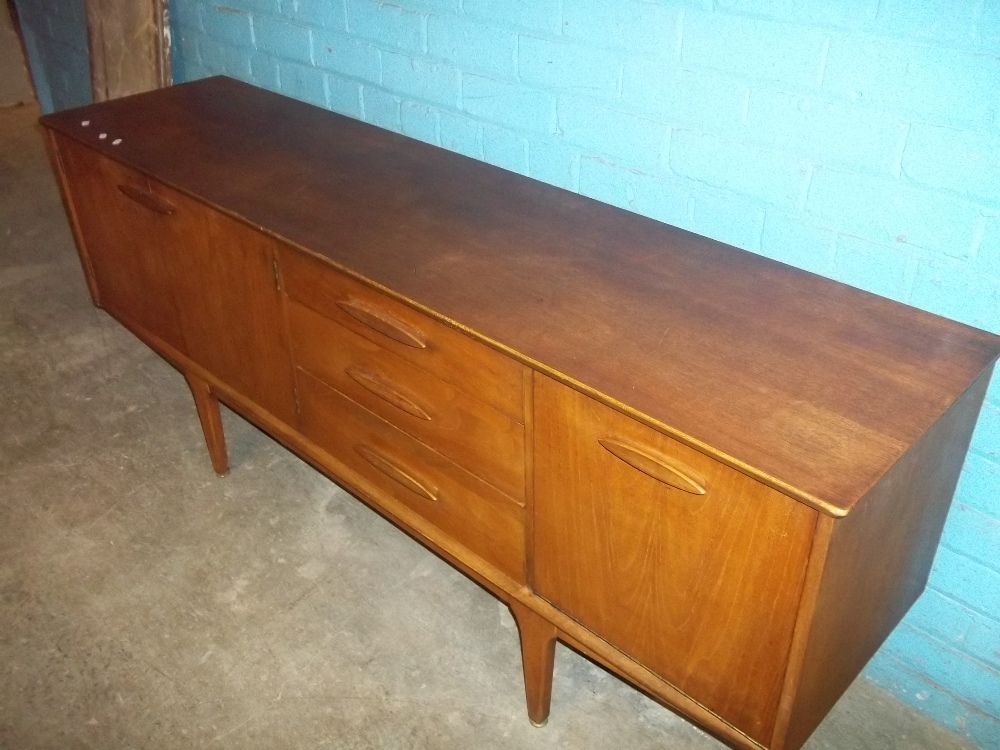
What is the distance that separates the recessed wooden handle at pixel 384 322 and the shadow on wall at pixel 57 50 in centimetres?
232

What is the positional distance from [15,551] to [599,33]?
177cm

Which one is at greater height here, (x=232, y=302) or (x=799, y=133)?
(x=799, y=133)

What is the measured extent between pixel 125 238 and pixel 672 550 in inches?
58.8

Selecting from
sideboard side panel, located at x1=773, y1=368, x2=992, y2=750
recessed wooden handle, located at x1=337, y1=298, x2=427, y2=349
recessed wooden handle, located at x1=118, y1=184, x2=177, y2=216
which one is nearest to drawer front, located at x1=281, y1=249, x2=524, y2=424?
recessed wooden handle, located at x1=337, y1=298, x2=427, y2=349

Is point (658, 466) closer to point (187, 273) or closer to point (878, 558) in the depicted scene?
point (878, 558)

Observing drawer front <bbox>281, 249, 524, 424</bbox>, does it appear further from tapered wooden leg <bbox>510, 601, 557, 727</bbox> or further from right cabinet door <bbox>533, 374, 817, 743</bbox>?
tapered wooden leg <bbox>510, 601, 557, 727</bbox>

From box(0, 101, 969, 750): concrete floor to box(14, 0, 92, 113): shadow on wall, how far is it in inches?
57.3

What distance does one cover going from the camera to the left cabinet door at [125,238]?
1.97 m

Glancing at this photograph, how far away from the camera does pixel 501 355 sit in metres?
1.33

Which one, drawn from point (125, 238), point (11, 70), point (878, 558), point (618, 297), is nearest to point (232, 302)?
point (125, 238)

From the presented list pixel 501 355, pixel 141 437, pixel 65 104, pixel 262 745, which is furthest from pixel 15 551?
pixel 65 104

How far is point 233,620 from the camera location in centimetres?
201

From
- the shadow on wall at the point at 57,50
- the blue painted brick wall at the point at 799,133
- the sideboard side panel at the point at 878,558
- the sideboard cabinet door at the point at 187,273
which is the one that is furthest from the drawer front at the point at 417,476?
the shadow on wall at the point at 57,50

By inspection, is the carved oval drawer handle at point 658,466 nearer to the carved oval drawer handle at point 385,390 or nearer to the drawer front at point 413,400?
the drawer front at point 413,400
